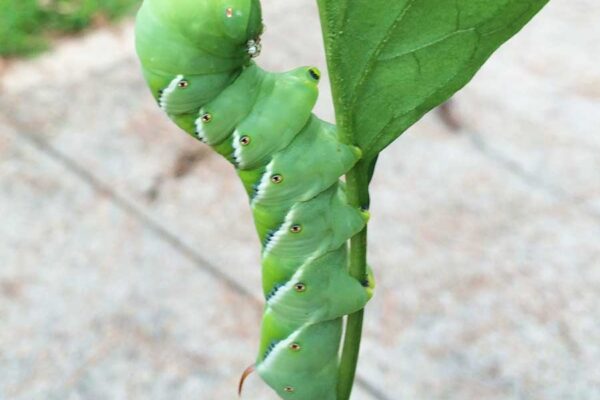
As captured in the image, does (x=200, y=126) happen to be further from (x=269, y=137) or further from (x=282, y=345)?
(x=282, y=345)

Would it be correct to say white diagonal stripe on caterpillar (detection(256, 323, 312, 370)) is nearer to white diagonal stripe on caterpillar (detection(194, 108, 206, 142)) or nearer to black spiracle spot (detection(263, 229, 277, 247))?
black spiracle spot (detection(263, 229, 277, 247))

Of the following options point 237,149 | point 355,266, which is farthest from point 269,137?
point 355,266

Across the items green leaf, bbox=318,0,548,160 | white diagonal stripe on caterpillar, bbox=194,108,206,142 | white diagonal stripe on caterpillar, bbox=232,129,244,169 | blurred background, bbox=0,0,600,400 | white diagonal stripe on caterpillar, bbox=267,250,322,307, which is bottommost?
blurred background, bbox=0,0,600,400

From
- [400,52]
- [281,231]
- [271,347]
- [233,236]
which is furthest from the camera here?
[233,236]

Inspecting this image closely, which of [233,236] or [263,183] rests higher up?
[263,183]

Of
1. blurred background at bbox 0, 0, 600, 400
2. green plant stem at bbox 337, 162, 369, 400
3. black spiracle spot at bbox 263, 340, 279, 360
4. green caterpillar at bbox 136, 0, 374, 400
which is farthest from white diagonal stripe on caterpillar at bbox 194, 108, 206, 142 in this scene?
blurred background at bbox 0, 0, 600, 400

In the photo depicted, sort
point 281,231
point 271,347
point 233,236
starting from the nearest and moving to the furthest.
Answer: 1. point 281,231
2. point 271,347
3. point 233,236

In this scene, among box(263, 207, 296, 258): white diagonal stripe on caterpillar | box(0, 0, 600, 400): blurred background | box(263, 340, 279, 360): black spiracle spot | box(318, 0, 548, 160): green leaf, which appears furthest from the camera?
box(0, 0, 600, 400): blurred background
